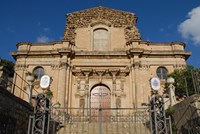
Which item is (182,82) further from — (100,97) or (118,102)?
(100,97)

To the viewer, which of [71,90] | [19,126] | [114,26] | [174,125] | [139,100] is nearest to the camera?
[19,126]

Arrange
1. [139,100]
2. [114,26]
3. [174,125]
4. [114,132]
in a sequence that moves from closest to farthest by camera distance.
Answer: [174,125], [114,132], [139,100], [114,26]

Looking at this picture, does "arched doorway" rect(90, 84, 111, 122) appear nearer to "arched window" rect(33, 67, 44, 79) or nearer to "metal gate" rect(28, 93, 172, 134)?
"metal gate" rect(28, 93, 172, 134)

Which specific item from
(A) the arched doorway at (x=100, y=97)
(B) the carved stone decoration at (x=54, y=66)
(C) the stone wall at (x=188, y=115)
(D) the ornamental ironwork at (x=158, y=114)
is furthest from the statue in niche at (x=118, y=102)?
(D) the ornamental ironwork at (x=158, y=114)

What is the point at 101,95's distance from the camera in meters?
21.5

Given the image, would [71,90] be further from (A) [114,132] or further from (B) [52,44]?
(A) [114,132]

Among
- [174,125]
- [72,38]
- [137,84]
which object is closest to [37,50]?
[72,38]

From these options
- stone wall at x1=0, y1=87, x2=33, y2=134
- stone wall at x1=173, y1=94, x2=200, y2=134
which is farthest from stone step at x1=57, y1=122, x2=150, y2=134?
stone wall at x1=0, y1=87, x2=33, y2=134

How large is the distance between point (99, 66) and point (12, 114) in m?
13.1

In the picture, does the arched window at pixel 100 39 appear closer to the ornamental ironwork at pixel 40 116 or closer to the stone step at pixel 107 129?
the stone step at pixel 107 129

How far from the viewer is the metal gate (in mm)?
8875

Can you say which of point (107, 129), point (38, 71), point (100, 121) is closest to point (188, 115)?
point (100, 121)

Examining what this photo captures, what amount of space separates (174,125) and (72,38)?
14887 mm

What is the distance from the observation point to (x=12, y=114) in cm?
962
